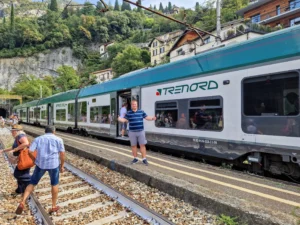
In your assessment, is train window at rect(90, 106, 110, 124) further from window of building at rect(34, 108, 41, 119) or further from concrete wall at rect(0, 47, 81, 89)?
concrete wall at rect(0, 47, 81, 89)

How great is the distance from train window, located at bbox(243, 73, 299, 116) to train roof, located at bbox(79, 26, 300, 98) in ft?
1.47

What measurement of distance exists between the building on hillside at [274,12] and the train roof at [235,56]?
28.8 meters

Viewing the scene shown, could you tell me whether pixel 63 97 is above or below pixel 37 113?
above

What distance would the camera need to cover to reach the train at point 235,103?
540 centimetres

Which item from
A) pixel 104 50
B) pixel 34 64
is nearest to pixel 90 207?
pixel 34 64

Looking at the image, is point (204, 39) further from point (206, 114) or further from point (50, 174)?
point (50, 174)

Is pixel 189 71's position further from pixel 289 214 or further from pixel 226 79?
pixel 289 214

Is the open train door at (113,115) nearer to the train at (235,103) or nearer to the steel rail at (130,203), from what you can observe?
the train at (235,103)

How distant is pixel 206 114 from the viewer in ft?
24.2

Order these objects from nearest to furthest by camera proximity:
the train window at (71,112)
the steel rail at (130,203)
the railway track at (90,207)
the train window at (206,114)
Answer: the steel rail at (130,203) < the railway track at (90,207) < the train window at (206,114) < the train window at (71,112)

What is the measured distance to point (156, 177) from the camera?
5566mm

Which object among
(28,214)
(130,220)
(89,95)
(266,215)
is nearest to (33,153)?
(28,214)

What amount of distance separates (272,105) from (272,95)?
0.21m

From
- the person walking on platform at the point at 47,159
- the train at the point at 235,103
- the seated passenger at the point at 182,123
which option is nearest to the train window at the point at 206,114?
the train at the point at 235,103
